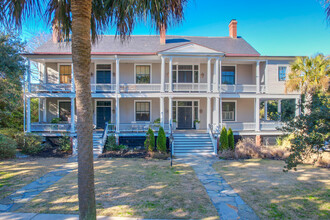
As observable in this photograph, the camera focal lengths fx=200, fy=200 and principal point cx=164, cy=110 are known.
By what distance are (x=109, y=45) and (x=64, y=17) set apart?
11.8 metres

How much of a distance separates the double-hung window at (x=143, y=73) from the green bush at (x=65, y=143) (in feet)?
22.0

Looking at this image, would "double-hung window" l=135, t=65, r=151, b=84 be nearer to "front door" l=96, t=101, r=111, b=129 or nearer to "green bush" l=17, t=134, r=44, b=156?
"front door" l=96, t=101, r=111, b=129

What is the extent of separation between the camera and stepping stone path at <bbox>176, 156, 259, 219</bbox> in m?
4.98

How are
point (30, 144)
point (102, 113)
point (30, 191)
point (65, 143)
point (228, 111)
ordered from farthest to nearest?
point (228, 111), point (102, 113), point (65, 143), point (30, 144), point (30, 191)

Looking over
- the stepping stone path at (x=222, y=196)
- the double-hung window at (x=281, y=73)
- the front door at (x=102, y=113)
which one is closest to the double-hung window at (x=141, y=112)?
the front door at (x=102, y=113)

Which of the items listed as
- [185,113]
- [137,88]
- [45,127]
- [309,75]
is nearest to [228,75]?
[185,113]

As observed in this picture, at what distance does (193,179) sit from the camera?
7.78 metres

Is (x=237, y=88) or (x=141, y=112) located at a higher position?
(x=237, y=88)

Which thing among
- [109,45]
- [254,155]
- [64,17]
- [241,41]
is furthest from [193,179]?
[241,41]

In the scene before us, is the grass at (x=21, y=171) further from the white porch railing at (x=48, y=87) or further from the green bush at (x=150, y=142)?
the white porch railing at (x=48, y=87)

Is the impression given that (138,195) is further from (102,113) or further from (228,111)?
(228,111)

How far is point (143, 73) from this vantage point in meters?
16.2

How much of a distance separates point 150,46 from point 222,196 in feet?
43.5

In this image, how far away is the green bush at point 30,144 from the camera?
39.5ft
